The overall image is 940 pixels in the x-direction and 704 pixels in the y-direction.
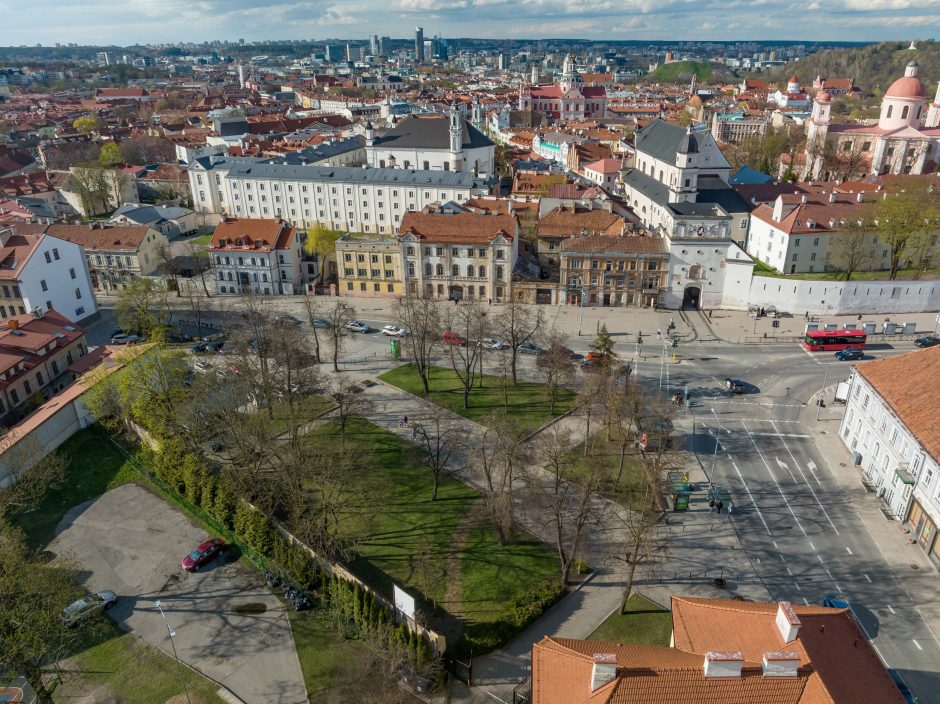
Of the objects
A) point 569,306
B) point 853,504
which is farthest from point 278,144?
point 853,504

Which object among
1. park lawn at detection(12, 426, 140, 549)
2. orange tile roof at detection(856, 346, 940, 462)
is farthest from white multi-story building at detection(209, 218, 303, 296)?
orange tile roof at detection(856, 346, 940, 462)

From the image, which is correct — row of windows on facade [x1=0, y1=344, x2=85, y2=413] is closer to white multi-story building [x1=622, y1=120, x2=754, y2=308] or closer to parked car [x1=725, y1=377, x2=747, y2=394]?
parked car [x1=725, y1=377, x2=747, y2=394]

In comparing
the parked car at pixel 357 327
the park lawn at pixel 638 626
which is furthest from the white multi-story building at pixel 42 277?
the park lawn at pixel 638 626

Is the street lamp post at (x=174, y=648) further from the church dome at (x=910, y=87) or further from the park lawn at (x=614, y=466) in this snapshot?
the church dome at (x=910, y=87)

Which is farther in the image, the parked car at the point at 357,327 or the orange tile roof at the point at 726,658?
the parked car at the point at 357,327

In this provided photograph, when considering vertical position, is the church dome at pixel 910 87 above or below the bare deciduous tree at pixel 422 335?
above

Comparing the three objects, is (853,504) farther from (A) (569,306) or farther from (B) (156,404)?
(B) (156,404)
